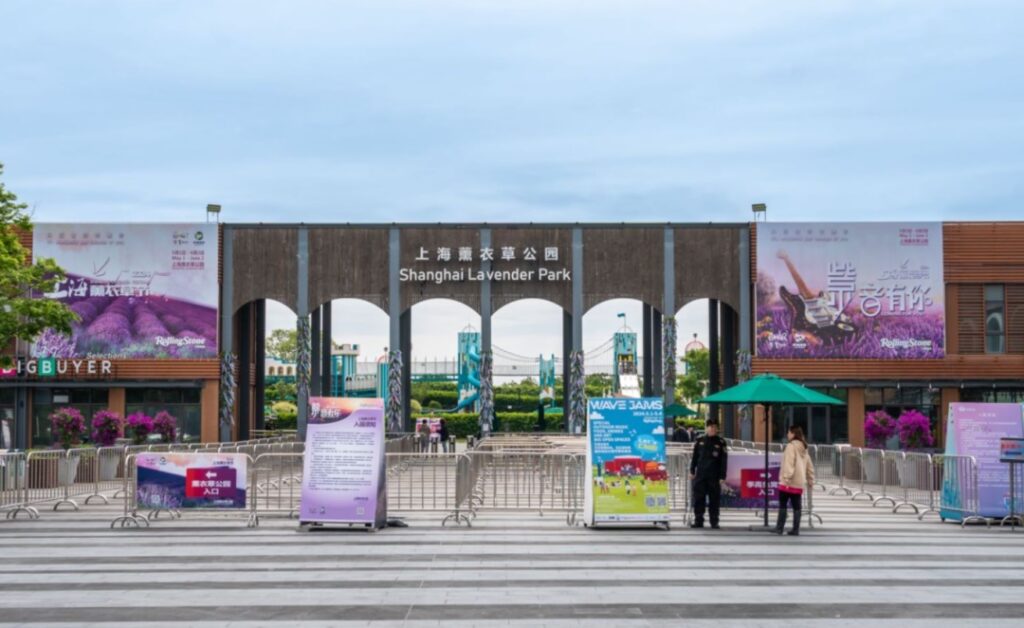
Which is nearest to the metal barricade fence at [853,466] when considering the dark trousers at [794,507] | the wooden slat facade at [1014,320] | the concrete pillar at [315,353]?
the dark trousers at [794,507]

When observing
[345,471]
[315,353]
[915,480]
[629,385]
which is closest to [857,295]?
[629,385]

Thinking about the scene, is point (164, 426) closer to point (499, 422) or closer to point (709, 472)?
point (709, 472)

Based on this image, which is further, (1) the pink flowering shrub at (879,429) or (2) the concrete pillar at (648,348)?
(2) the concrete pillar at (648,348)

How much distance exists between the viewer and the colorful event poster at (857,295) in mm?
45688

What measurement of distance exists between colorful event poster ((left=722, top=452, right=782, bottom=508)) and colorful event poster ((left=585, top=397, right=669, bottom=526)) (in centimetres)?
132

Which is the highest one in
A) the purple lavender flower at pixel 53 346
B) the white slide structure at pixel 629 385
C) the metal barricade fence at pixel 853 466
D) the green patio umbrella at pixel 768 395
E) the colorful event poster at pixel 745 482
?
the purple lavender flower at pixel 53 346

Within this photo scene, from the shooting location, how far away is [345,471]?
1870cm

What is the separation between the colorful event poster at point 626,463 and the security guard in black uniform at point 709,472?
24.9 inches

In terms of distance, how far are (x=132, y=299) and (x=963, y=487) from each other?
34.3 metres

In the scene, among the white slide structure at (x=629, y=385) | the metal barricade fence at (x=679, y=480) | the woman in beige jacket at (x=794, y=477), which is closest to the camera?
the woman in beige jacket at (x=794, y=477)

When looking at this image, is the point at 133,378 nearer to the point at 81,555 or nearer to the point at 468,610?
the point at 81,555

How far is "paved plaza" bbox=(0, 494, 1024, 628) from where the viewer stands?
11.1m

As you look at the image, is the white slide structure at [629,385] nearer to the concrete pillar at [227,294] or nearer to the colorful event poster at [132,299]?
the concrete pillar at [227,294]

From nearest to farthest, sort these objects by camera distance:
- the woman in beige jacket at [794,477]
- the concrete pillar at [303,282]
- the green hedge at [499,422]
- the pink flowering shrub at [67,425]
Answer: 1. the woman in beige jacket at [794,477]
2. the pink flowering shrub at [67,425]
3. the concrete pillar at [303,282]
4. the green hedge at [499,422]
